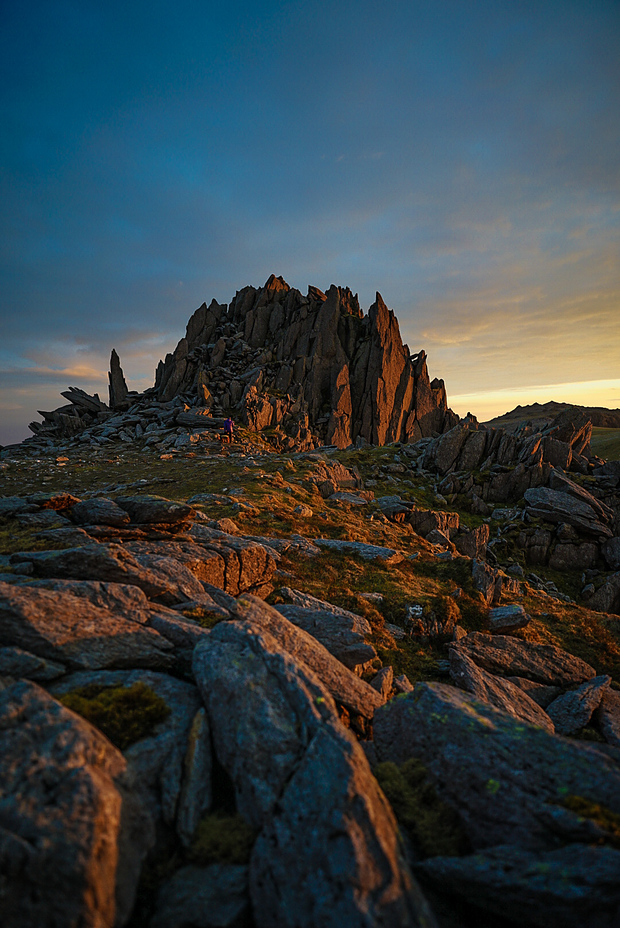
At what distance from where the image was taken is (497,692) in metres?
12.6

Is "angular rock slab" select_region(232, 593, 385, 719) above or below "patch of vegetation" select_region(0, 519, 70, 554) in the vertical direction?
below

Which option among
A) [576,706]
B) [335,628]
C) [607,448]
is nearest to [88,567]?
[335,628]

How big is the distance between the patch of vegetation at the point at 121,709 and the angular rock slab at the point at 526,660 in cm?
1233

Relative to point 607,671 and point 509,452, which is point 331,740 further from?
point 509,452

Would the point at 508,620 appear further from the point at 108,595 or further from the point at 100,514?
the point at 100,514

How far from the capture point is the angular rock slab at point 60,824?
4496mm

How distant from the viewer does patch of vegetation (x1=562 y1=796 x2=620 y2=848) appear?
554cm

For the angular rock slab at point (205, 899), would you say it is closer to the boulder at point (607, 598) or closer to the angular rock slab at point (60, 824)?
the angular rock slab at point (60, 824)

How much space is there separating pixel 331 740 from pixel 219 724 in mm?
2262

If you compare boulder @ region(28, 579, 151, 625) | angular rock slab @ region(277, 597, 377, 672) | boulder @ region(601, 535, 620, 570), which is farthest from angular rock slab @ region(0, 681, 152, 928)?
boulder @ region(601, 535, 620, 570)

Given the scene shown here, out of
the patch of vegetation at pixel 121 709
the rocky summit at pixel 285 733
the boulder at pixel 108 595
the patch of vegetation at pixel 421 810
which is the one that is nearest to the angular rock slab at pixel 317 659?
the rocky summit at pixel 285 733

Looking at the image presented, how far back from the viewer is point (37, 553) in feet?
39.1

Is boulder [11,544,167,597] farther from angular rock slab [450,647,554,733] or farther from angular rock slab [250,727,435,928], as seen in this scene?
angular rock slab [450,647,554,733]

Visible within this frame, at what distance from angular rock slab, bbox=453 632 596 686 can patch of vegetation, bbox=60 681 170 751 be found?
12333mm
